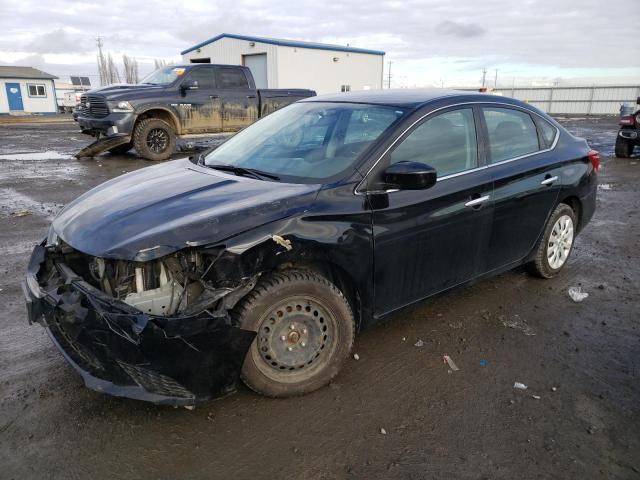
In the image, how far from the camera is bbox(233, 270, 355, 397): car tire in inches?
105

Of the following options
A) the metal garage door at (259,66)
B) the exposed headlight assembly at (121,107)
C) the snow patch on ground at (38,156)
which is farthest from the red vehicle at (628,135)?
the metal garage door at (259,66)

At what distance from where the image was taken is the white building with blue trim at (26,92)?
42778 mm

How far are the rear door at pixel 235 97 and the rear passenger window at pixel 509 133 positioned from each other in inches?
377

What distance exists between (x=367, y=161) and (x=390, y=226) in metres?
0.43

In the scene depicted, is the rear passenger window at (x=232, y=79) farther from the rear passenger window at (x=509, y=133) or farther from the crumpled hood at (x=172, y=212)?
the crumpled hood at (x=172, y=212)

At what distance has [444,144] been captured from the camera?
353cm

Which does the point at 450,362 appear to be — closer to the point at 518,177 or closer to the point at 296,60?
the point at 518,177

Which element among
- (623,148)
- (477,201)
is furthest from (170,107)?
(623,148)

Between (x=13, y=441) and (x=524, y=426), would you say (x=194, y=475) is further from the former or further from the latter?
(x=524, y=426)

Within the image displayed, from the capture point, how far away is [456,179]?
348 centimetres

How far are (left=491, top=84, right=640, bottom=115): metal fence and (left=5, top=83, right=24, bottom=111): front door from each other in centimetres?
3987

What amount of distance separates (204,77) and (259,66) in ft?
47.5

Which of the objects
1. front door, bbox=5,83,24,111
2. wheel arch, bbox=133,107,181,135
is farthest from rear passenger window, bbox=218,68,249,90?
front door, bbox=5,83,24,111

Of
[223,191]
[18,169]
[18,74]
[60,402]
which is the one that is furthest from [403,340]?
[18,74]
